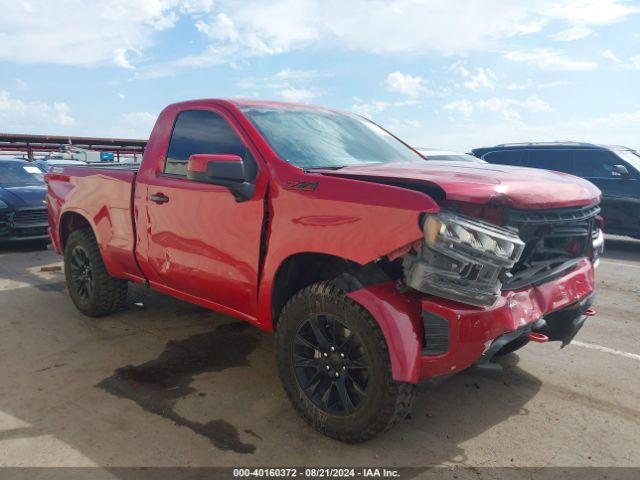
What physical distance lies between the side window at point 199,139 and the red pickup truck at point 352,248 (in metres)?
0.01

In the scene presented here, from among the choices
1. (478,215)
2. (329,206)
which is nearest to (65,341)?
(329,206)

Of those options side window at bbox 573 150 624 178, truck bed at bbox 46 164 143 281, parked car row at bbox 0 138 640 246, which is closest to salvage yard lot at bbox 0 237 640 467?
truck bed at bbox 46 164 143 281

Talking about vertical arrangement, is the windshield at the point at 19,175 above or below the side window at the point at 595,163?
below

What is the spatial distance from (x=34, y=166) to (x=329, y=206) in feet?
31.5

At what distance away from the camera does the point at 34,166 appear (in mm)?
10500

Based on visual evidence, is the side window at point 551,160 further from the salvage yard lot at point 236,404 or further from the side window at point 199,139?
the side window at point 199,139

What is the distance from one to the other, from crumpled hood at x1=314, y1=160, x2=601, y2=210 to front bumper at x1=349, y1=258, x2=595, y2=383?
490 millimetres

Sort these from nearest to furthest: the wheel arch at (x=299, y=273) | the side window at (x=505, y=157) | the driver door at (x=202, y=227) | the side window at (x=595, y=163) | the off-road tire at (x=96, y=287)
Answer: the wheel arch at (x=299, y=273) → the driver door at (x=202, y=227) → the off-road tire at (x=96, y=287) → the side window at (x=595, y=163) → the side window at (x=505, y=157)

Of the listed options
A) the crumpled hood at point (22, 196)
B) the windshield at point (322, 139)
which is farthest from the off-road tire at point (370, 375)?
the crumpled hood at point (22, 196)

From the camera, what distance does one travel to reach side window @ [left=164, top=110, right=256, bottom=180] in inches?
138

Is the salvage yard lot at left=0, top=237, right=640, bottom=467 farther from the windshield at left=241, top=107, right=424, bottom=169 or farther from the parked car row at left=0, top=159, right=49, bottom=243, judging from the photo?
the parked car row at left=0, top=159, right=49, bottom=243

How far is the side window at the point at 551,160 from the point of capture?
10180 millimetres

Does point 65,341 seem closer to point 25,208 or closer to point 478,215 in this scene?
point 478,215

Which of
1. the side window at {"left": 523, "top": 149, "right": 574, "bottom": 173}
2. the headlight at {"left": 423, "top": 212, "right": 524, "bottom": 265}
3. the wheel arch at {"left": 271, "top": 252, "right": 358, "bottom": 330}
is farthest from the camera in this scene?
the side window at {"left": 523, "top": 149, "right": 574, "bottom": 173}
